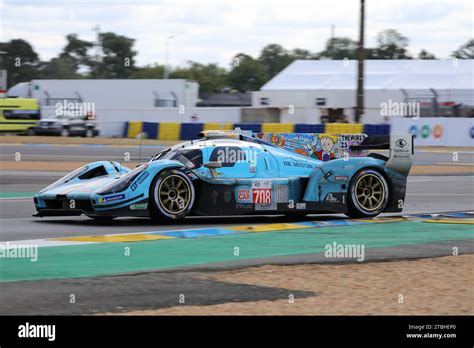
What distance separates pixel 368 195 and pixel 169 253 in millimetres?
4351

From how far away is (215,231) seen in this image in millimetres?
11531

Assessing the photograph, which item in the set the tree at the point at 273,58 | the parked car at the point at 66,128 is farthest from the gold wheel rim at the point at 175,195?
the tree at the point at 273,58

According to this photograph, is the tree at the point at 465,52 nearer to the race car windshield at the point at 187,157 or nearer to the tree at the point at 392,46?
the tree at the point at 392,46

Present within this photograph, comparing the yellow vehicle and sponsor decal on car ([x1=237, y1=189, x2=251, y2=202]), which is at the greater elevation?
the yellow vehicle

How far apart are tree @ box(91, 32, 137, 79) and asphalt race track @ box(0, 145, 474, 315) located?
298ft

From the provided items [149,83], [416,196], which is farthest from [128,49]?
[416,196]

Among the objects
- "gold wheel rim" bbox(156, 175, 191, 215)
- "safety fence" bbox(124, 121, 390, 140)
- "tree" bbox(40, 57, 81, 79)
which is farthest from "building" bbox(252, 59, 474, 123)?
"tree" bbox(40, 57, 81, 79)

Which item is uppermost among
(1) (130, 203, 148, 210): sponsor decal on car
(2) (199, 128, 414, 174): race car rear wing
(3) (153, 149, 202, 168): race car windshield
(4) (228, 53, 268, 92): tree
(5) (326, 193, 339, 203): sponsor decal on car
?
(4) (228, 53, 268, 92): tree

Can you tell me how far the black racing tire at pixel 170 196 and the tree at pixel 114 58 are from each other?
→ 309 ft

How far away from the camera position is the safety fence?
1412 inches

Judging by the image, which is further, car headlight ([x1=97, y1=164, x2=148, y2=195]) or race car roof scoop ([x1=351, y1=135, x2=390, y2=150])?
race car roof scoop ([x1=351, y1=135, x2=390, y2=150])

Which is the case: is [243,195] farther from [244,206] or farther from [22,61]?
[22,61]

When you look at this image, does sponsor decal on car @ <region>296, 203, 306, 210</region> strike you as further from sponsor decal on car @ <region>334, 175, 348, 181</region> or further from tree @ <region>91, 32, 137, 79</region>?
tree @ <region>91, 32, 137, 79</region>
